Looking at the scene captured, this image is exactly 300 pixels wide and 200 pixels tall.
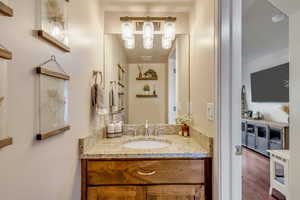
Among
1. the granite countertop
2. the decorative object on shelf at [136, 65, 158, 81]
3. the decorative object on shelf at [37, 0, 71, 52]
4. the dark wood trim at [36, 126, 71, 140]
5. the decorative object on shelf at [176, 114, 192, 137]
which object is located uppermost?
the decorative object on shelf at [37, 0, 71, 52]

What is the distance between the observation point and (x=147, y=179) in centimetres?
140

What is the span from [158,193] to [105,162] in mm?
429

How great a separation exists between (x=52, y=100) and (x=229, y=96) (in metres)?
1.01

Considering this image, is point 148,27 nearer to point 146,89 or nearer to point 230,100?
point 146,89

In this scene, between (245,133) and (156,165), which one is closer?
(156,165)

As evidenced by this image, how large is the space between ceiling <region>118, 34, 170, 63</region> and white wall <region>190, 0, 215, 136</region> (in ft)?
1.14

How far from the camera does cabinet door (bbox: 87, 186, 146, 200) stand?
55.0 inches

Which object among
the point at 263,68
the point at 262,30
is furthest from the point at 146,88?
the point at 263,68

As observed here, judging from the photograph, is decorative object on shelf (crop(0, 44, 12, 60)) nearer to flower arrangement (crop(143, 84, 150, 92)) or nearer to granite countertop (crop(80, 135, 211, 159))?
granite countertop (crop(80, 135, 211, 159))

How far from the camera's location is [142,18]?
202cm

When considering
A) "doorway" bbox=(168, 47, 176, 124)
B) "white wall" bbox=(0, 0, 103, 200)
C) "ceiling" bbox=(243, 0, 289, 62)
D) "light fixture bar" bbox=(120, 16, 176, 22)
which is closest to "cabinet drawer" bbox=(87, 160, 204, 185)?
"white wall" bbox=(0, 0, 103, 200)

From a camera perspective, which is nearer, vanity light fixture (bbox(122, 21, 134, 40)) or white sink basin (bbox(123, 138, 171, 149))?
white sink basin (bbox(123, 138, 171, 149))

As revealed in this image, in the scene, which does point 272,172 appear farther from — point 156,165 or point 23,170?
point 23,170

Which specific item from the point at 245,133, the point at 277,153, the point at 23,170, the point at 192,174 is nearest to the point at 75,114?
the point at 23,170
